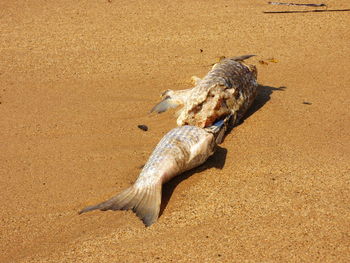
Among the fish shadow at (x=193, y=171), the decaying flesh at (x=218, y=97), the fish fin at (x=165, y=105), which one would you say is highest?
the decaying flesh at (x=218, y=97)

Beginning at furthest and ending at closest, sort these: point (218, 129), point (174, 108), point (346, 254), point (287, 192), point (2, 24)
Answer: point (2, 24), point (174, 108), point (218, 129), point (287, 192), point (346, 254)

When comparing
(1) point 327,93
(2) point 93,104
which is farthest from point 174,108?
(1) point 327,93

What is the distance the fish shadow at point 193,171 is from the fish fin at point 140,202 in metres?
0.13

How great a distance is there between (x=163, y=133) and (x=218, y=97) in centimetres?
62

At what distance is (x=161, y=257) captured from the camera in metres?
3.58

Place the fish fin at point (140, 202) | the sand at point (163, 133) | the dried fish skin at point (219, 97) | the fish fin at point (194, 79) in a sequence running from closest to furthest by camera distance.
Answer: the sand at point (163, 133), the fish fin at point (140, 202), the dried fish skin at point (219, 97), the fish fin at point (194, 79)

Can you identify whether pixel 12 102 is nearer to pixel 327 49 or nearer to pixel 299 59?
pixel 299 59

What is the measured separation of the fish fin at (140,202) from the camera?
3.86 metres

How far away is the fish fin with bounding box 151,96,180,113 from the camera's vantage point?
548 centimetres

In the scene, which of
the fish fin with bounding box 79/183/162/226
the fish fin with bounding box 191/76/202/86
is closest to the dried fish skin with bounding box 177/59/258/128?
the fish fin with bounding box 191/76/202/86

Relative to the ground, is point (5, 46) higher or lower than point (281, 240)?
higher

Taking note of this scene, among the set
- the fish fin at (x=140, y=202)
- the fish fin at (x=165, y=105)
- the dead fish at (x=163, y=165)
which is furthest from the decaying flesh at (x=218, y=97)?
the fish fin at (x=140, y=202)

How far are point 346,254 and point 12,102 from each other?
142 inches

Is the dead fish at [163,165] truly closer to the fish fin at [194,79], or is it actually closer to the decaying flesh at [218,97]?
the decaying flesh at [218,97]
